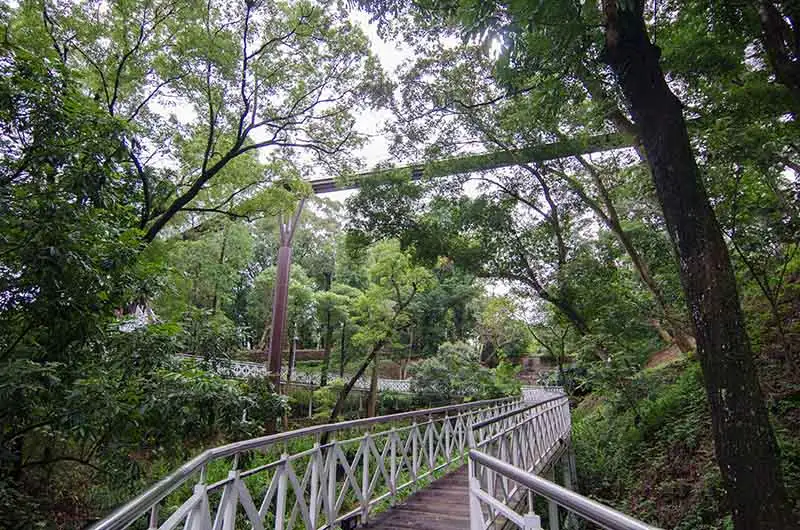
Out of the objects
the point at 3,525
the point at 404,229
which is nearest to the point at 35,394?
the point at 3,525

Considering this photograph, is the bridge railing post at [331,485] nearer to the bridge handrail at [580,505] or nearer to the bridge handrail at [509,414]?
the bridge handrail at [509,414]

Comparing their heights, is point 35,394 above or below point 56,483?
above

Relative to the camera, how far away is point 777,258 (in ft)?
19.6

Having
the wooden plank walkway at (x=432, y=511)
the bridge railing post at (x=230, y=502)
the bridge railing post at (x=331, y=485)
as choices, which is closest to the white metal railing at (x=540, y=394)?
the wooden plank walkway at (x=432, y=511)

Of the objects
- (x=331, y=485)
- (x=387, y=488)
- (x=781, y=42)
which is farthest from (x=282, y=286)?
(x=781, y=42)

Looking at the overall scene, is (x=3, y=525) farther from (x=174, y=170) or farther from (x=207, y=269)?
(x=207, y=269)

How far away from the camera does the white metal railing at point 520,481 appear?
1.17 m

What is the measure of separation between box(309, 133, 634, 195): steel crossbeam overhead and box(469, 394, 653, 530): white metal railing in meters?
4.58

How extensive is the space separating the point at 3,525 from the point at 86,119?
328cm

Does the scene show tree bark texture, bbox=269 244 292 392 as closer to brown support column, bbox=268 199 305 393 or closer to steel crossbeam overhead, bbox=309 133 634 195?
brown support column, bbox=268 199 305 393

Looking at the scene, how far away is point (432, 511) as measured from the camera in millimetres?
4016

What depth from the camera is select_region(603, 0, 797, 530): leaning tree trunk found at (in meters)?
2.84

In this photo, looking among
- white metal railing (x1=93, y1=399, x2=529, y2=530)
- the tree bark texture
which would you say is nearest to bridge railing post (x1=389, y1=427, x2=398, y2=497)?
white metal railing (x1=93, y1=399, x2=529, y2=530)

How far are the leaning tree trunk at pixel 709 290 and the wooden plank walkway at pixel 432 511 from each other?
2.02 metres
